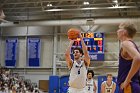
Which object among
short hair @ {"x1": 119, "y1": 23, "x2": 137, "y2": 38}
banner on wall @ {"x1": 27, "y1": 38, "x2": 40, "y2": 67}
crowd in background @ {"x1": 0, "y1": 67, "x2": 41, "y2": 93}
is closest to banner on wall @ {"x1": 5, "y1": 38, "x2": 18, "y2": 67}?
crowd in background @ {"x1": 0, "y1": 67, "x2": 41, "y2": 93}

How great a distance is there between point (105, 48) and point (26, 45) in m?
5.59

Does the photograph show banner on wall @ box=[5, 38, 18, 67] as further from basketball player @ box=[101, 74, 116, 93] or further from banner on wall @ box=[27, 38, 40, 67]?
basketball player @ box=[101, 74, 116, 93]

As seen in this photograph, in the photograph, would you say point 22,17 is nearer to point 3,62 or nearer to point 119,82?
point 3,62

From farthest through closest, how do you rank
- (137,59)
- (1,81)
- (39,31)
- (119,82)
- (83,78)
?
(39,31) < (1,81) < (83,78) < (119,82) < (137,59)

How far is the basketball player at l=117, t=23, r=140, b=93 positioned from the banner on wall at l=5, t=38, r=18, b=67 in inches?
Result: 737

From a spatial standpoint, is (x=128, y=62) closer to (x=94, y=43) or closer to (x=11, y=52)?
(x=94, y=43)

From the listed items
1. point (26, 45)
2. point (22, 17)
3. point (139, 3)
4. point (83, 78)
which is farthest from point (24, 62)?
point (83, 78)

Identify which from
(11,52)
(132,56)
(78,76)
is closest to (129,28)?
(132,56)

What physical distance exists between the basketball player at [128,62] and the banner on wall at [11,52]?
18707mm

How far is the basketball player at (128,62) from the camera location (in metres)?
3.23

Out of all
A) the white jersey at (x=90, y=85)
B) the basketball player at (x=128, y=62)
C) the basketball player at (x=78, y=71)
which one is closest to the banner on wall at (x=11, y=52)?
the white jersey at (x=90, y=85)

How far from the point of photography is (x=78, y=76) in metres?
6.07

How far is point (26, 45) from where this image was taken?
864 inches

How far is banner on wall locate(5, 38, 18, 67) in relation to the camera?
71.1 feet
